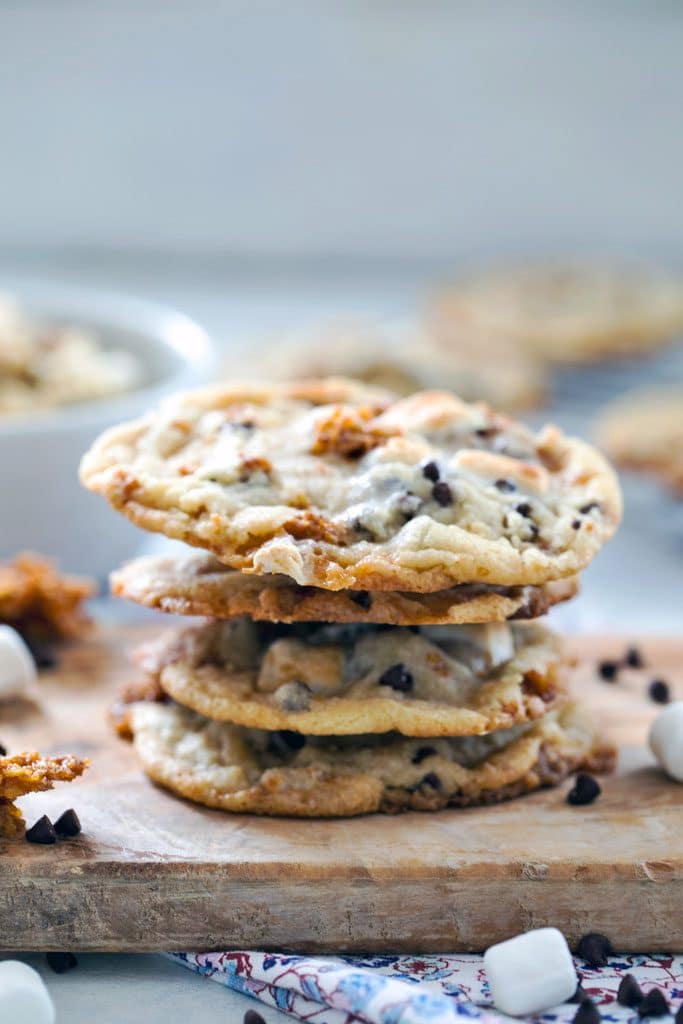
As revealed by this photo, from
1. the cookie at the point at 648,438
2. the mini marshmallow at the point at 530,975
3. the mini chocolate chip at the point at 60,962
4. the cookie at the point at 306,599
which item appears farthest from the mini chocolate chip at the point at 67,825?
the cookie at the point at 648,438

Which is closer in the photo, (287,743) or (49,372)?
(287,743)

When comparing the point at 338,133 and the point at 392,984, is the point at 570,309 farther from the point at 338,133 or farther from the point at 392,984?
the point at 392,984

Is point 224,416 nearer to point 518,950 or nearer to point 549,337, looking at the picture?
point 518,950

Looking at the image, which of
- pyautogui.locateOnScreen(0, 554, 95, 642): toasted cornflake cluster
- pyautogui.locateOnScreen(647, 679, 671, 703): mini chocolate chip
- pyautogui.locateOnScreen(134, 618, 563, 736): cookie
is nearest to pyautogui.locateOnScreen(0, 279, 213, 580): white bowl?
pyautogui.locateOnScreen(0, 554, 95, 642): toasted cornflake cluster

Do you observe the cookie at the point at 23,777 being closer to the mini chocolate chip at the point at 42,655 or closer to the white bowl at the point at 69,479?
the mini chocolate chip at the point at 42,655

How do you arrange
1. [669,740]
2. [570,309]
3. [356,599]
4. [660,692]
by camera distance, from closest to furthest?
[356,599] < [669,740] < [660,692] < [570,309]

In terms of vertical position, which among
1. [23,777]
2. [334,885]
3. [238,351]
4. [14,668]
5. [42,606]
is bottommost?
[334,885]

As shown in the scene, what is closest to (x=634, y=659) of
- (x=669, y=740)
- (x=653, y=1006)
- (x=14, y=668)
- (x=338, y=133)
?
(x=669, y=740)
